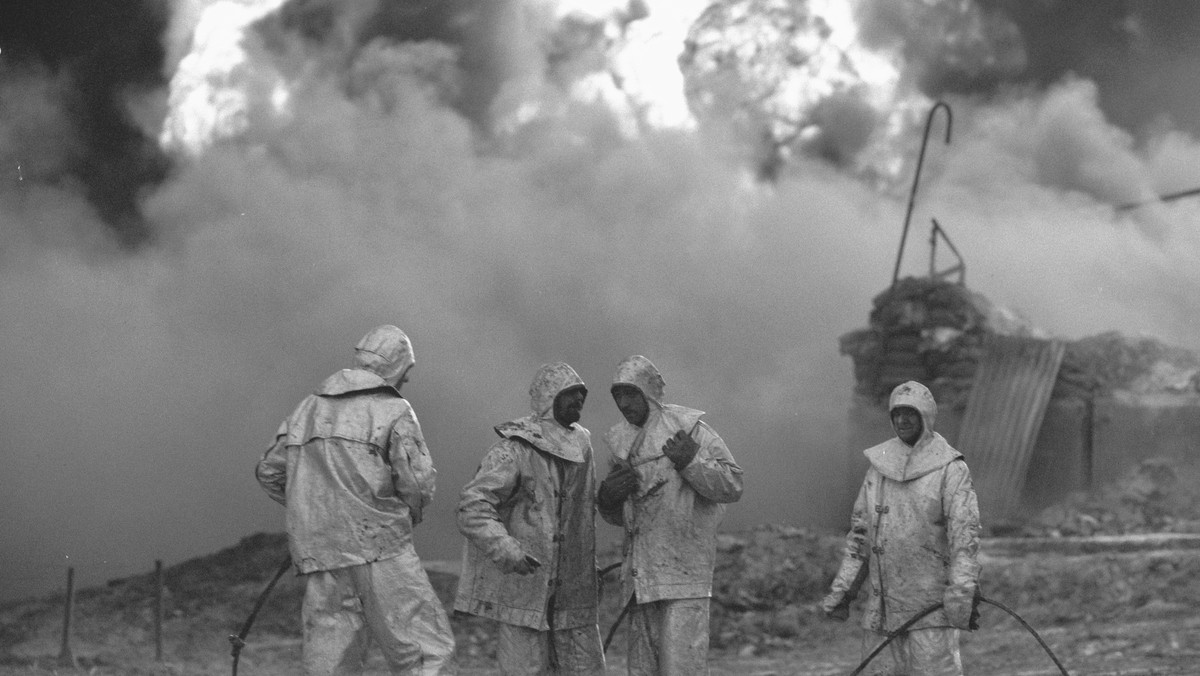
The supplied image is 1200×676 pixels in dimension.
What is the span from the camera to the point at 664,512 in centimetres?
729

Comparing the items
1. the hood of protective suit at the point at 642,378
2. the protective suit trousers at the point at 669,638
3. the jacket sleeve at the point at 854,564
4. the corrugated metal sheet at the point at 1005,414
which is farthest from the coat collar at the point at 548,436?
the corrugated metal sheet at the point at 1005,414

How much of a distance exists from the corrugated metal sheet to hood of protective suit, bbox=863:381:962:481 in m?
10.7

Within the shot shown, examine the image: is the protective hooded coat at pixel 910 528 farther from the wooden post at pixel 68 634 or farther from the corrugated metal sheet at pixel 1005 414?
the corrugated metal sheet at pixel 1005 414

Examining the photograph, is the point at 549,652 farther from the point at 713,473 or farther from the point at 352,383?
the point at 352,383

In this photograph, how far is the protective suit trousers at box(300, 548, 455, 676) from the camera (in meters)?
6.51

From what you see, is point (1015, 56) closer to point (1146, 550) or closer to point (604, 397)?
point (604, 397)

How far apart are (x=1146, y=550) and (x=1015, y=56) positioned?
535 inches

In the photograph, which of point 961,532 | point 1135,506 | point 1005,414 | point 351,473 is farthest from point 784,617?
point 351,473

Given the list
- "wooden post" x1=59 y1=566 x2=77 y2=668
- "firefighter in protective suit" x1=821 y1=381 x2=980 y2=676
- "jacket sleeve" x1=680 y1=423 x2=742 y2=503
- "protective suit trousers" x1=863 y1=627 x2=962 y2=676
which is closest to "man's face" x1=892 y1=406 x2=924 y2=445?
"firefighter in protective suit" x1=821 y1=381 x2=980 y2=676

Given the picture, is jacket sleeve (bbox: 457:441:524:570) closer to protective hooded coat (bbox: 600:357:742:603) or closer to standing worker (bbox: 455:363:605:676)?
standing worker (bbox: 455:363:605:676)

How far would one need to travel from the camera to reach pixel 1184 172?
25078 mm

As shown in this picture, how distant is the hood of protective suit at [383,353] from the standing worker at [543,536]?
62cm

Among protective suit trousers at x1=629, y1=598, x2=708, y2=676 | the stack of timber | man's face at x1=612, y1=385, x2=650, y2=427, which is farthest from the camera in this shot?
the stack of timber

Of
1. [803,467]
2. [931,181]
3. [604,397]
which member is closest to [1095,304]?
[931,181]
